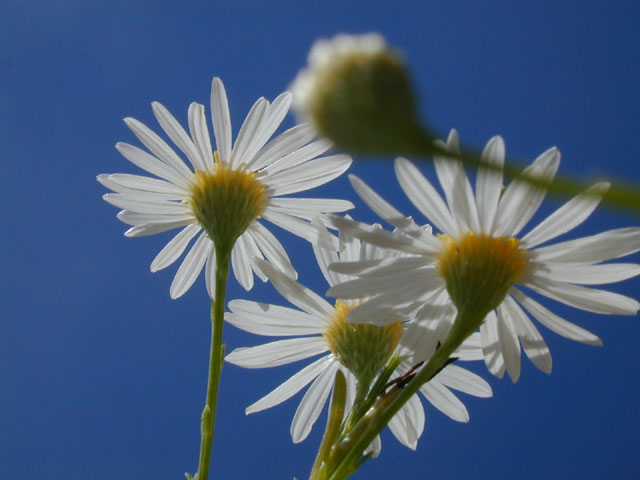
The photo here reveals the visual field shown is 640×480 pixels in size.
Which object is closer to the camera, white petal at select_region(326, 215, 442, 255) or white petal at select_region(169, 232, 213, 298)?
white petal at select_region(326, 215, 442, 255)

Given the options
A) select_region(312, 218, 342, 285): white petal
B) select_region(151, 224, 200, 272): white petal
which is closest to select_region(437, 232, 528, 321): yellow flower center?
select_region(312, 218, 342, 285): white petal

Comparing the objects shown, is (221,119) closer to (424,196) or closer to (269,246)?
(269,246)

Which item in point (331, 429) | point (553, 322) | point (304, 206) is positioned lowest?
point (331, 429)

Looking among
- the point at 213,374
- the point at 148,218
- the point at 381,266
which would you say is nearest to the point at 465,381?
the point at 381,266

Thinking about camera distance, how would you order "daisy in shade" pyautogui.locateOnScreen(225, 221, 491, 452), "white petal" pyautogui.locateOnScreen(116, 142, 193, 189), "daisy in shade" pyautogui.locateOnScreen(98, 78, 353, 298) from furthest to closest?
"white petal" pyautogui.locateOnScreen(116, 142, 193, 189)
"daisy in shade" pyautogui.locateOnScreen(98, 78, 353, 298)
"daisy in shade" pyautogui.locateOnScreen(225, 221, 491, 452)

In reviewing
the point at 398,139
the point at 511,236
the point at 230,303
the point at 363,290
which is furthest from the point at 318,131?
the point at 230,303

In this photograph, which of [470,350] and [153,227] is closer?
[470,350]

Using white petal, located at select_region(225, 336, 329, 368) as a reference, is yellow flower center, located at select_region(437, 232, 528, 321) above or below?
above

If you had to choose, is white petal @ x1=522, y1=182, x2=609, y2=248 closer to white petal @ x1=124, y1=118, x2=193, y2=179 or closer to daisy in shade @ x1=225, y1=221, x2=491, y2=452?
daisy in shade @ x1=225, y1=221, x2=491, y2=452
